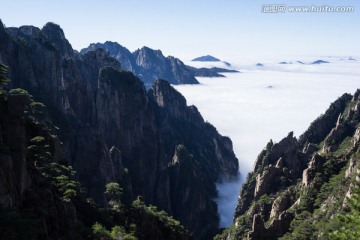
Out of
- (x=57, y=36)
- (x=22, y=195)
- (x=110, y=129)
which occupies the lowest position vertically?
(x=110, y=129)

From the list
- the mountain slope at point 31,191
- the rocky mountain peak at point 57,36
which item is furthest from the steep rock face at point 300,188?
the rocky mountain peak at point 57,36

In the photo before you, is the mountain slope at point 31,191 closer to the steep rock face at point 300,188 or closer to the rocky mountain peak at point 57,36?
the steep rock face at point 300,188

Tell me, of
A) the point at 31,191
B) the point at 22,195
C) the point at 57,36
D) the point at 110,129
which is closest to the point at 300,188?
the point at 31,191

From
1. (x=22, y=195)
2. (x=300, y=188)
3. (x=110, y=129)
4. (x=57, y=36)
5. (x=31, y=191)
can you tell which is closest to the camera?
(x=22, y=195)

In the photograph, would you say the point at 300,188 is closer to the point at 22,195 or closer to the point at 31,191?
the point at 31,191

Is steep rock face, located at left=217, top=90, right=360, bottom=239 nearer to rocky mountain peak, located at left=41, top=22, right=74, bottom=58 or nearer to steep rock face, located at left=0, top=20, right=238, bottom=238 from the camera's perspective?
steep rock face, located at left=0, top=20, right=238, bottom=238

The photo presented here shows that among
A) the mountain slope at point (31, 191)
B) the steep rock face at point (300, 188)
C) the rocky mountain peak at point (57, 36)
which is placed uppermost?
the rocky mountain peak at point (57, 36)

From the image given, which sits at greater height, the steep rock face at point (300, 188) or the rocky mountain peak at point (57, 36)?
the rocky mountain peak at point (57, 36)

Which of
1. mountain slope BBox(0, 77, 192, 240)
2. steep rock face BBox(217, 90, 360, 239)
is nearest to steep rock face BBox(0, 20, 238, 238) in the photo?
steep rock face BBox(217, 90, 360, 239)
